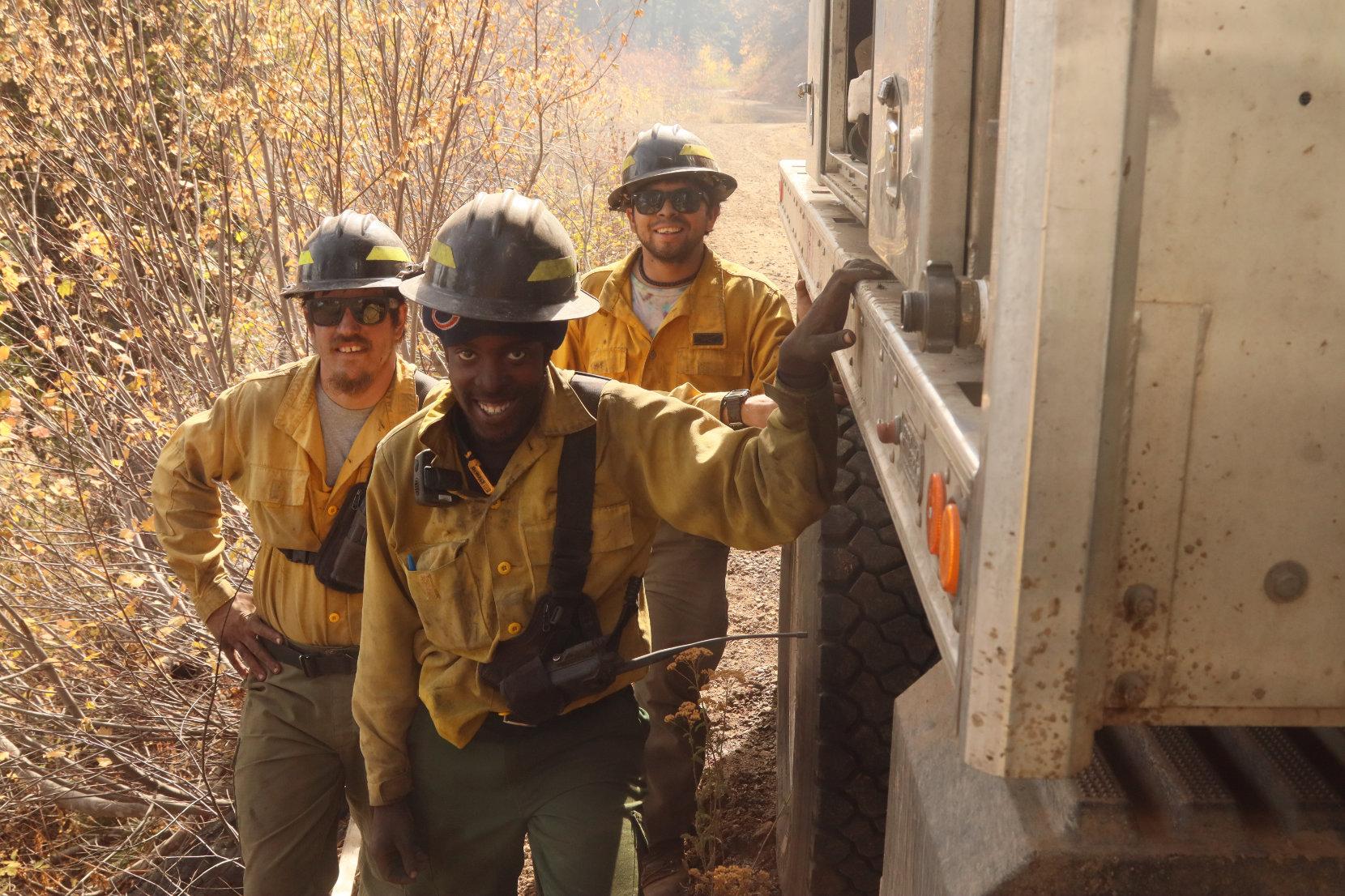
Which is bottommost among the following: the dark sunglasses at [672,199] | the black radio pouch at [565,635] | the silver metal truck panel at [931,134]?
the black radio pouch at [565,635]

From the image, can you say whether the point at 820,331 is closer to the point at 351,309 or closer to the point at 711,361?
the point at 351,309

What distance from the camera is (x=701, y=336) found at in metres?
4.35

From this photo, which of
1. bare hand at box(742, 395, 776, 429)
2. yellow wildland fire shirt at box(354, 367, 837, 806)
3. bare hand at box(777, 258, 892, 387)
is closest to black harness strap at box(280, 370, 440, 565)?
yellow wildland fire shirt at box(354, 367, 837, 806)

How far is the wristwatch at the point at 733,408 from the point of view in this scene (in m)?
3.32

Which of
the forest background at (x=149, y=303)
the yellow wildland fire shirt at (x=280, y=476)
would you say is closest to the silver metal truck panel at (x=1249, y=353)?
the yellow wildland fire shirt at (x=280, y=476)

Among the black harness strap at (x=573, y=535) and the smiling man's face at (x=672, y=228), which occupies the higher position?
the smiling man's face at (x=672, y=228)

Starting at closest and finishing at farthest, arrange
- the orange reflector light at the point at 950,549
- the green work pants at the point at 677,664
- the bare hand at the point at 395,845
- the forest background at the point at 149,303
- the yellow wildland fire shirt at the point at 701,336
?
the orange reflector light at the point at 950,549, the bare hand at the point at 395,845, the green work pants at the point at 677,664, the yellow wildland fire shirt at the point at 701,336, the forest background at the point at 149,303

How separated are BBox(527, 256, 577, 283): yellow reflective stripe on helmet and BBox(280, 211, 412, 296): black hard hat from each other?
101cm

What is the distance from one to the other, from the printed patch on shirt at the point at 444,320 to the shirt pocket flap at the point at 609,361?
170 cm

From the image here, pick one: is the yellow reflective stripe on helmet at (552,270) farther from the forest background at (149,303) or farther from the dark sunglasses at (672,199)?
the forest background at (149,303)

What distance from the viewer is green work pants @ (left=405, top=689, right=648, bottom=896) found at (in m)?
2.81

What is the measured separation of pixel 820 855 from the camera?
330 cm

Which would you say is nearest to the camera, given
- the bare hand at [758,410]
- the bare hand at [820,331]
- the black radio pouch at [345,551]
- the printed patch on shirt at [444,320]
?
the bare hand at [820,331]

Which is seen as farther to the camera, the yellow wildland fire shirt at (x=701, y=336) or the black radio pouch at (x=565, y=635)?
the yellow wildland fire shirt at (x=701, y=336)
